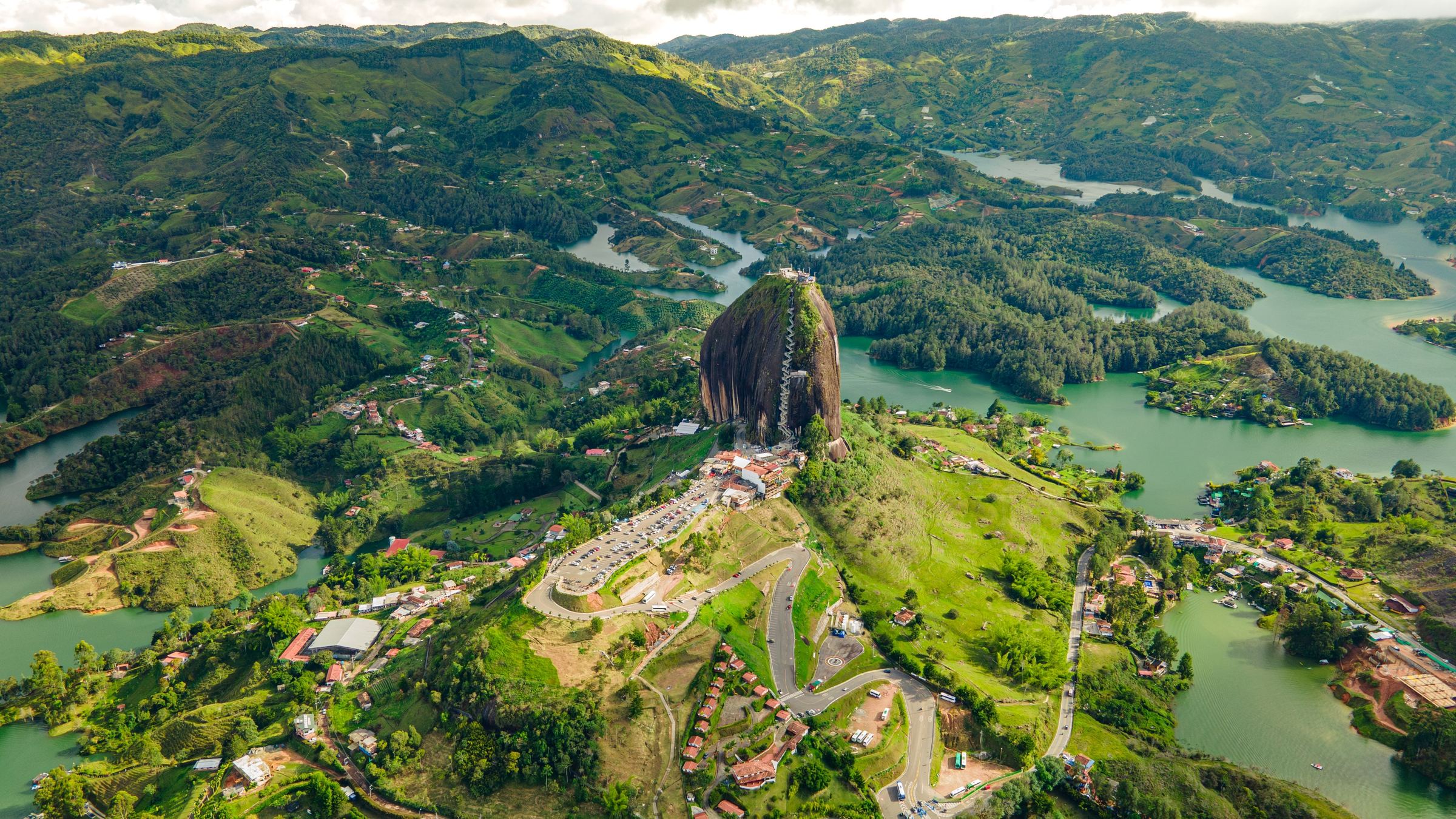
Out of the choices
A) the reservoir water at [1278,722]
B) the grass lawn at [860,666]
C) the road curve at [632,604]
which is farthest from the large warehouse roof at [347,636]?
the reservoir water at [1278,722]

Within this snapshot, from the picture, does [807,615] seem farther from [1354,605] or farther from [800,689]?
[1354,605]

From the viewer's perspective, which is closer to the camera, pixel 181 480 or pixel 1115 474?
pixel 181 480

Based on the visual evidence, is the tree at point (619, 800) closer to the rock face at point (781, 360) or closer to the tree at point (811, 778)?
the tree at point (811, 778)

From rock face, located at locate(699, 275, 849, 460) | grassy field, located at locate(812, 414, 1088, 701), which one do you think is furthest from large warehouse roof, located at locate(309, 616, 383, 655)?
grassy field, located at locate(812, 414, 1088, 701)

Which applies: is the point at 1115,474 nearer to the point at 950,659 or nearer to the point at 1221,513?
the point at 1221,513

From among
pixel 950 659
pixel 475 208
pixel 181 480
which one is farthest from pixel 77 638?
pixel 475 208
